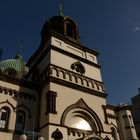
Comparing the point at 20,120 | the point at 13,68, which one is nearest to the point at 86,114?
the point at 20,120

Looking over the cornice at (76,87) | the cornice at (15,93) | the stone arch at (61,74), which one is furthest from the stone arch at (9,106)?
the stone arch at (61,74)

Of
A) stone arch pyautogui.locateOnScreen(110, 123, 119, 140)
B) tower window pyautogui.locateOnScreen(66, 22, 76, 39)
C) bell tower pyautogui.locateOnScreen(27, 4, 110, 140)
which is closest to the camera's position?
bell tower pyautogui.locateOnScreen(27, 4, 110, 140)

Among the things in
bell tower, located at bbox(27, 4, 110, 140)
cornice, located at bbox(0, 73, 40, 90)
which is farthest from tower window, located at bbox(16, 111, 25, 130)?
cornice, located at bbox(0, 73, 40, 90)

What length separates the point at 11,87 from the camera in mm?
19328

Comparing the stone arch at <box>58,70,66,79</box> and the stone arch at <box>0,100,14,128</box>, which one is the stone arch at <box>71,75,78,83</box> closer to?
the stone arch at <box>58,70,66,79</box>

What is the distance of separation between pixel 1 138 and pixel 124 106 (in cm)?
1557

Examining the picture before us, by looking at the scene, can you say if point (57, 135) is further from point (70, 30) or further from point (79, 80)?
point (70, 30)

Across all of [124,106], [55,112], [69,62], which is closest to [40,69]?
[69,62]

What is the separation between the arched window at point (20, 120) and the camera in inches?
710

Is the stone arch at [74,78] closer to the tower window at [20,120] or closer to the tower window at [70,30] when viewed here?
the tower window at [20,120]

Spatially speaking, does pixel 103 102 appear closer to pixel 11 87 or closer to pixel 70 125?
pixel 70 125

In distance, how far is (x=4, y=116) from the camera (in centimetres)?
1783

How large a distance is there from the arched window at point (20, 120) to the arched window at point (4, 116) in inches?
37.0

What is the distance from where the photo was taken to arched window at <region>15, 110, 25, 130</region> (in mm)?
18031
